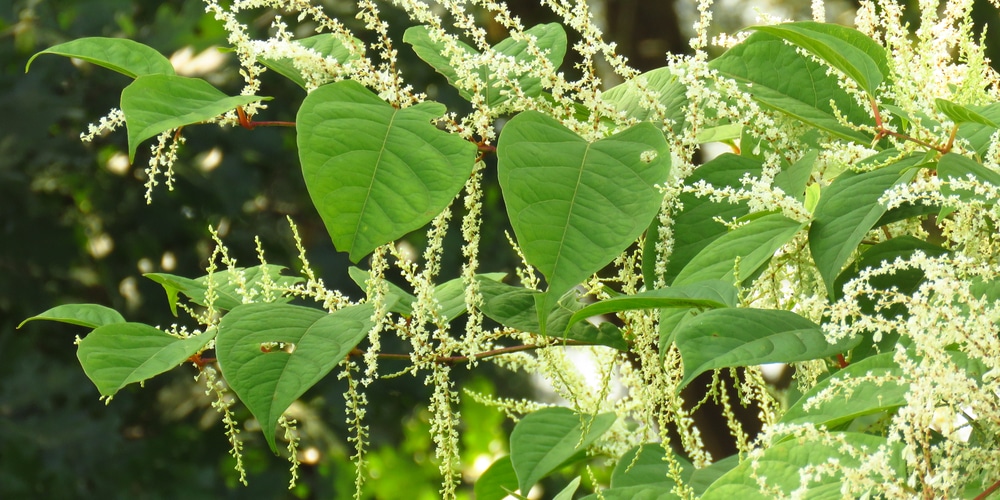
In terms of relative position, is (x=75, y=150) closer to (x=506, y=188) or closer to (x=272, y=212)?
(x=272, y=212)

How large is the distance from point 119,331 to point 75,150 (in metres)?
1.72

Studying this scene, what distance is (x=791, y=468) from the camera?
0.38 meters

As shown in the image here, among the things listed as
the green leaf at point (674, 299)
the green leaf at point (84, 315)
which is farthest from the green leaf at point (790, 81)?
the green leaf at point (84, 315)

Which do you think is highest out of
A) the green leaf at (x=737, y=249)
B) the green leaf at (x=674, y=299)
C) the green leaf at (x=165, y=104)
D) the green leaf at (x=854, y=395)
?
the green leaf at (x=165, y=104)

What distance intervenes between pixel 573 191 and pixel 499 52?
0.43 feet

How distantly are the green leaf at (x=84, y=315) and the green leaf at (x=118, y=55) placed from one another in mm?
127

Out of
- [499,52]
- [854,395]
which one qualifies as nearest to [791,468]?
[854,395]

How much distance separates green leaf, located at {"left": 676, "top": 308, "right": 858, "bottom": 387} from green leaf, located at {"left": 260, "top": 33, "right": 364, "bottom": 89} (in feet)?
0.72

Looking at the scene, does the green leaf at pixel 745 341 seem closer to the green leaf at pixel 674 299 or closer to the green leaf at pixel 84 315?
the green leaf at pixel 674 299

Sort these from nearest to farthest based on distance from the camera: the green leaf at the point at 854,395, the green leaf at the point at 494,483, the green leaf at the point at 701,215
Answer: the green leaf at the point at 854,395 → the green leaf at the point at 701,215 → the green leaf at the point at 494,483

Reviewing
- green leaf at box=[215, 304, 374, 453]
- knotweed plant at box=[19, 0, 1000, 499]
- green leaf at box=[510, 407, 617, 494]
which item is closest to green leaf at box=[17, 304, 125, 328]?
knotweed plant at box=[19, 0, 1000, 499]

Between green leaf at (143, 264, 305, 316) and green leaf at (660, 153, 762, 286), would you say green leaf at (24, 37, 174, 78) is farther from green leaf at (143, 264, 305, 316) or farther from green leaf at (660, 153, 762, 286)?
green leaf at (660, 153, 762, 286)

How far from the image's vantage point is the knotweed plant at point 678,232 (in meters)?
0.37

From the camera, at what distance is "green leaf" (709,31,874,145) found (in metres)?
0.50
